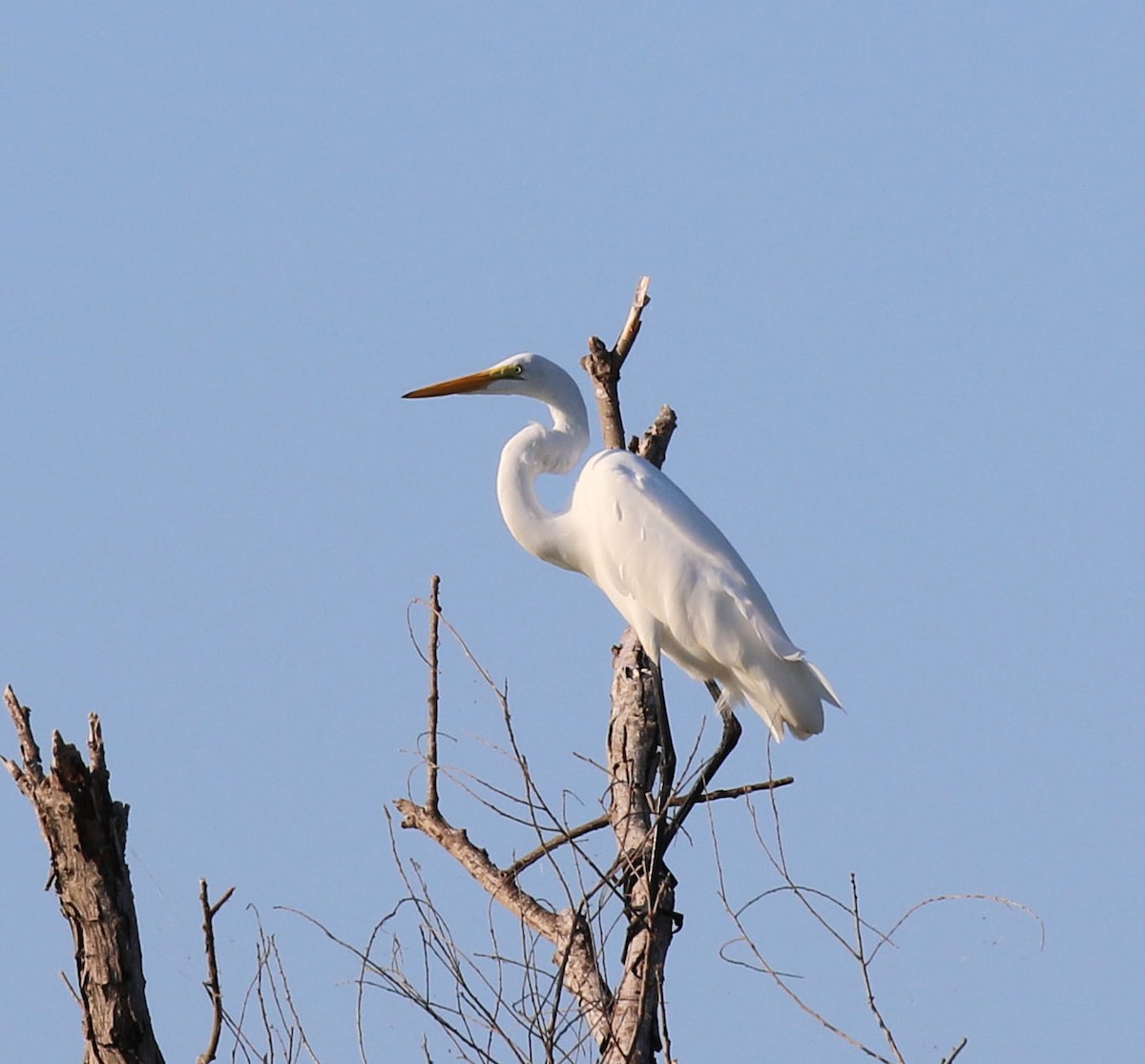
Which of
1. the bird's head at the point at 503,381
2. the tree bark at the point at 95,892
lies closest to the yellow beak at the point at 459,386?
the bird's head at the point at 503,381

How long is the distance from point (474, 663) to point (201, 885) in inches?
48.1

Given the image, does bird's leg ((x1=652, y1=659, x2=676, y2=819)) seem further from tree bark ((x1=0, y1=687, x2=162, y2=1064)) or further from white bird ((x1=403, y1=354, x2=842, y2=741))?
tree bark ((x1=0, y1=687, x2=162, y2=1064))

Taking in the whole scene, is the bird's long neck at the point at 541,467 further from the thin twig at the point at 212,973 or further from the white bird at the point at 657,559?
the thin twig at the point at 212,973

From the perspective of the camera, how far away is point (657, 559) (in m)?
6.97

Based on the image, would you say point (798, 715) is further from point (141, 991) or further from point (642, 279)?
point (141, 991)

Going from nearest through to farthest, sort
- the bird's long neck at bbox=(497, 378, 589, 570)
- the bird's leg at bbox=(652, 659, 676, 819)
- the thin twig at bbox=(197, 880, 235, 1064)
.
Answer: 1. the thin twig at bbox=(197, 880, 235, 1064)
2. the bird's leg at bbox=(652, 659, 676, 819)
3. the bird's long neck at bbox=(497, 378, 589, 570)

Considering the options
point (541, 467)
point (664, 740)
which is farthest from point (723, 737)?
point (541, 467)

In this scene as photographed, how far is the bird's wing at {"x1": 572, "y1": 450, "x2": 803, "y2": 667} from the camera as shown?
6.93m

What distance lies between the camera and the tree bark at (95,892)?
437 cm

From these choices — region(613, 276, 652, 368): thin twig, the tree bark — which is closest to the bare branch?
region(613, 276, 652, 368): thin twig

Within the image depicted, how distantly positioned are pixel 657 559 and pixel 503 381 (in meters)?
1.12

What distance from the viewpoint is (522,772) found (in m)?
4.82

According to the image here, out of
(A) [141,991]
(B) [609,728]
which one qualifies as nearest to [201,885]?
(A) [141,991]

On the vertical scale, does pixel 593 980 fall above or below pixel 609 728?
below
